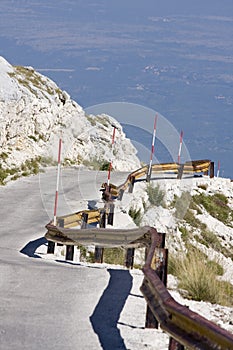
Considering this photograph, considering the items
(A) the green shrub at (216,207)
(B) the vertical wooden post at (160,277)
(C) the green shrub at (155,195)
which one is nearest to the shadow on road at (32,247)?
(B) the vertical wooden post at (160,277)

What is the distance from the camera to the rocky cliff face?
2861cm

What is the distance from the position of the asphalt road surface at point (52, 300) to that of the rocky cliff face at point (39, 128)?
1020cm

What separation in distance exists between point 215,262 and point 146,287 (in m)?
5.99

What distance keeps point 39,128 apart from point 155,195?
461 inches

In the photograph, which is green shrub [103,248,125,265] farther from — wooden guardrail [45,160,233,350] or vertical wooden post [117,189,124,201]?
vertical wooden post [117,189,124,201]

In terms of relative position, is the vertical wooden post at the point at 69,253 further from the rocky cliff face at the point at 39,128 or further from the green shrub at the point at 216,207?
the green shrub at the point at 216,207

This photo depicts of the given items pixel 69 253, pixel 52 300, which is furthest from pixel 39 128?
pixel 52 300

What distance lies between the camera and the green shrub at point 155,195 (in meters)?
21.1

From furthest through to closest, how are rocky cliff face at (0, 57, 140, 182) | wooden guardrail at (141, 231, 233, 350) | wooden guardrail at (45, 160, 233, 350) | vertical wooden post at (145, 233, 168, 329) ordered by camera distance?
rocky cliff face at (0, 57, 140, 182) → vertical wooden post at (145, 233, 168, 329) → wooden guardrail at (45, 160, 233, 350) → wooden guardrail at (141, 231, 233, 350)

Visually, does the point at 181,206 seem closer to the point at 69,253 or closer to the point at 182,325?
the point at 69,253

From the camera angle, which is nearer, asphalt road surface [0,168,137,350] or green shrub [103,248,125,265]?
asphalt road surface [0,168,137,350]

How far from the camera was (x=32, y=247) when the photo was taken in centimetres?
1516

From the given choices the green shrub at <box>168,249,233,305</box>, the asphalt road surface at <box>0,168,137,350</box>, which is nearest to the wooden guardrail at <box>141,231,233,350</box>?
the asphalt road surface at <box>0,168,137,350</box>

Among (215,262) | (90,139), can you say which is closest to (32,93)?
(90,139)
